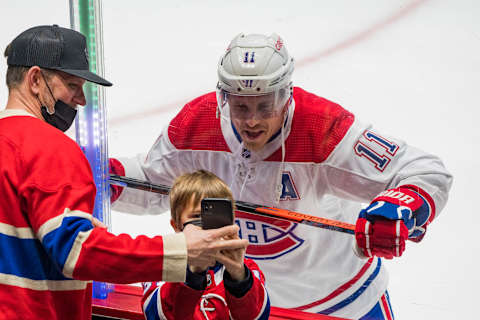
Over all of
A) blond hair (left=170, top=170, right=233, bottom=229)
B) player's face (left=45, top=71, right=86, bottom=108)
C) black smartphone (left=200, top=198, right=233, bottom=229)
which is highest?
player's face (left=45, top=71, right=86, bottom=108)

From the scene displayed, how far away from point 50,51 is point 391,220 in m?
1.01

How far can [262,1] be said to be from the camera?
11.5ft

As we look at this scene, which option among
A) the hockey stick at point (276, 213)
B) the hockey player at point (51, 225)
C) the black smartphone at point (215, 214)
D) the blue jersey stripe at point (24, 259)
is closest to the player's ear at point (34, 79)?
the hockey player at point (51, 225)

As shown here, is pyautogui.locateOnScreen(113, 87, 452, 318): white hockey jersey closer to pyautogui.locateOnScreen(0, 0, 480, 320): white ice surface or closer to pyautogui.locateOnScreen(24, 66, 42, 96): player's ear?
pyautogui.locateOnScreen(0, 0, 480, 320): white ice surface

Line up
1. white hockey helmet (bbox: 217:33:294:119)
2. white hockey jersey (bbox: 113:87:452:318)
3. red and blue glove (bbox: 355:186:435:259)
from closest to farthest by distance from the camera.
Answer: red and blue glove (bbox: 355:186:435:259) < white hockey helmet (bbox: 217:33:294:119) < white hockey jersey (bbox: 113:87:452:318)

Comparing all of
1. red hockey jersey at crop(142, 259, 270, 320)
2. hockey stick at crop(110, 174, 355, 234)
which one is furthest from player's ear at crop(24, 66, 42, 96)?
hockey stick at crop(110, 174, 355, 234)

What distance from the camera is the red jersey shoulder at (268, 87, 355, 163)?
198 cm

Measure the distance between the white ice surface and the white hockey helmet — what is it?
963 millimetres

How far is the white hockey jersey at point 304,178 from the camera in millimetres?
1949

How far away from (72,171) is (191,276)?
398 millimetres

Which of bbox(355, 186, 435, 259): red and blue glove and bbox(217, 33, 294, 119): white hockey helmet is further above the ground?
bbox(217, 33, 294, 119): white hockey helmet

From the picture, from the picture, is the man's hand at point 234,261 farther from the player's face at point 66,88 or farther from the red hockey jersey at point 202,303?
the player's face at point 66,88

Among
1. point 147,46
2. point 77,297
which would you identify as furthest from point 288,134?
point 147,46

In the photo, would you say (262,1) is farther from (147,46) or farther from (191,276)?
(191,276)
